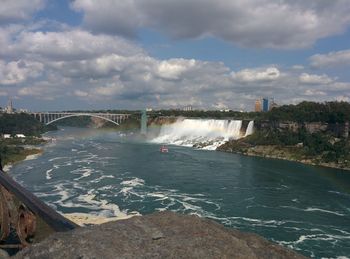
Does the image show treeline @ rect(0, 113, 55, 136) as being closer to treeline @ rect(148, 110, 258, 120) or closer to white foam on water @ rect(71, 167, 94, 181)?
treeline @ rect(148, 110, 258, 120)

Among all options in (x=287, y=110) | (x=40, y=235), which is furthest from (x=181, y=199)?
(x=287, y=110)

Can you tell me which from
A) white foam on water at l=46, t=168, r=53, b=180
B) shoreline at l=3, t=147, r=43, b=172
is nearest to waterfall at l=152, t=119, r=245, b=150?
shoreline at l=3, t=147, r=43, b=172

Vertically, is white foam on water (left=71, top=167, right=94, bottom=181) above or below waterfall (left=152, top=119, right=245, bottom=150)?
below

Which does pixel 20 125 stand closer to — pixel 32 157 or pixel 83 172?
pixel 32 157

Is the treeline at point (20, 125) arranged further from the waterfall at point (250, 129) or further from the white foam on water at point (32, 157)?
the waterfall at point (250, 129)

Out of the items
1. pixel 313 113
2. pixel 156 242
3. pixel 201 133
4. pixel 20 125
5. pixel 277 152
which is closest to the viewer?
pixel 156 242

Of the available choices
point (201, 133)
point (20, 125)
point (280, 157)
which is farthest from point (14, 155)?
point (20, 125)

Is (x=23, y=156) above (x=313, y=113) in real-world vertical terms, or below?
below
